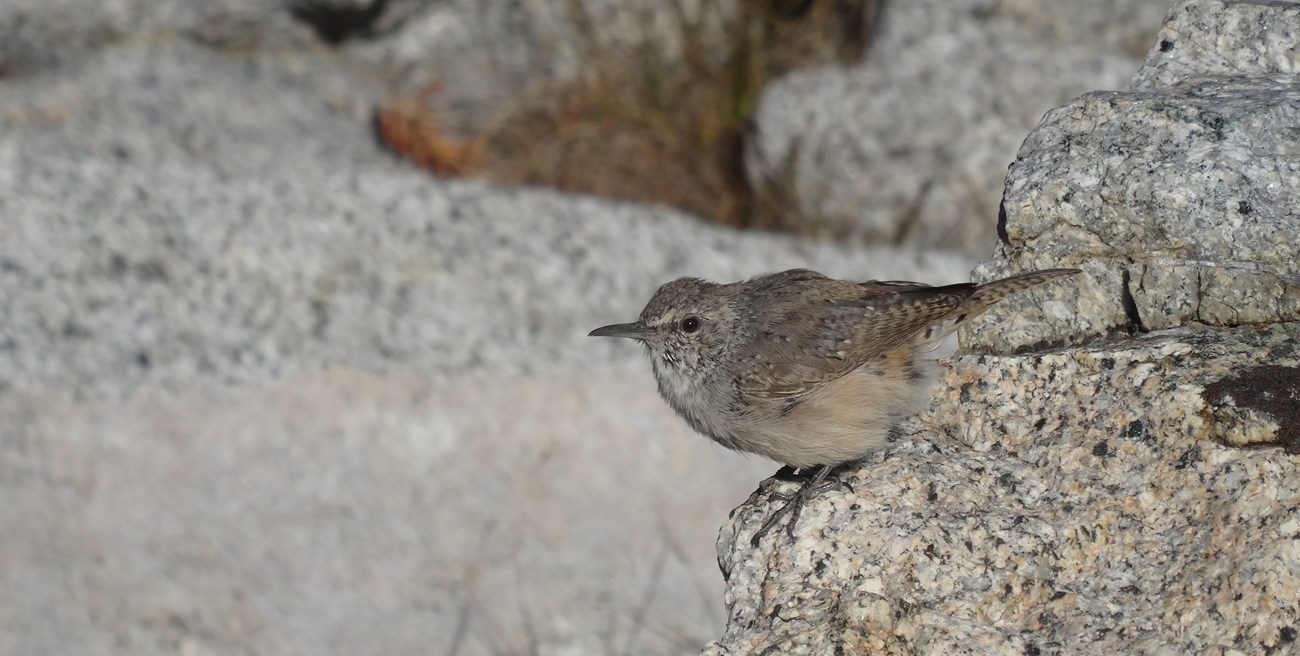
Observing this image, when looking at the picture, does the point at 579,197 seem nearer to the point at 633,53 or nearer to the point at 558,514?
the point at 633,53

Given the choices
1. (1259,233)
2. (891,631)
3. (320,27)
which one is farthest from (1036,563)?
(320,27)

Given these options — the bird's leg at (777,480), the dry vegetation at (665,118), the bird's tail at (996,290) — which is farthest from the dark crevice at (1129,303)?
the dry vegetation at (665,118)

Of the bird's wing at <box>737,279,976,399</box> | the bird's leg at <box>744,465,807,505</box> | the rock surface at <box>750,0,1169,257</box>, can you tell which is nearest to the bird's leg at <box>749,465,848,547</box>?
the bird's leg at <box>744,465,807,505</box>

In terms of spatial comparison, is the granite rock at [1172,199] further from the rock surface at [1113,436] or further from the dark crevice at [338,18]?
the dark crevice at [338,18]

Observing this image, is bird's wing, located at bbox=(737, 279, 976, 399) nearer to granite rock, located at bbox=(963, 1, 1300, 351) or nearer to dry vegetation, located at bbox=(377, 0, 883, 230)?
granite rock, located at bbox=(963, 1, 1300, 351)

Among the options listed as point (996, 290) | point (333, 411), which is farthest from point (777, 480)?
point (333, 411)

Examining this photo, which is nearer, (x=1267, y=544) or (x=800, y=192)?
(x=1267, y=544)
